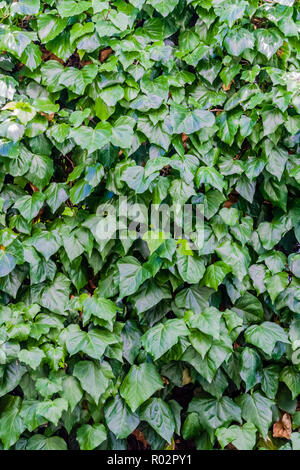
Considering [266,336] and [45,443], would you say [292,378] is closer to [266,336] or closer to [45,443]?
[266,336]

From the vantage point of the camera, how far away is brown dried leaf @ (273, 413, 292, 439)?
2.03m

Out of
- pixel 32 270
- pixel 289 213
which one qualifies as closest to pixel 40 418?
pixel 32 270

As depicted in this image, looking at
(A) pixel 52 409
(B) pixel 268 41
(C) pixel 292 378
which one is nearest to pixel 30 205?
(A) pixel 52 409

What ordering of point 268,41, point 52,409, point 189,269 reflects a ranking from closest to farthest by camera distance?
point 52,409 → point 189,269 → point 268,41

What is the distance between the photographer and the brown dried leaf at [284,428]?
6.66 feet

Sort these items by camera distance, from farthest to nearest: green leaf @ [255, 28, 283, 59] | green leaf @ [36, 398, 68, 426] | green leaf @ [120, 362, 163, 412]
→ green leaf @ [255, 28, 283, 59]
green leaf @ [120, 362, 163, 412]
green leaf @ [36, 398, 68, 426]

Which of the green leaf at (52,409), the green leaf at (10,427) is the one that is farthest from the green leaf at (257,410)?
the green leaf at (10,427)

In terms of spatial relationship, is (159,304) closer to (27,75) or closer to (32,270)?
(32,270)

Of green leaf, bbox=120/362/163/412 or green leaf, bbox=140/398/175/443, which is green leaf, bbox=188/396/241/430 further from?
green leaf, bbox=120/362/163/412

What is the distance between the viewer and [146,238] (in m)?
1.75

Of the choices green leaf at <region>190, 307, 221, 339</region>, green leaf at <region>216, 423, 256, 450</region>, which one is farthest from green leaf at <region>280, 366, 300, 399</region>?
green leaf at <region>190, 307, 221, 339</region>

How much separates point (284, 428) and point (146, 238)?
3.70ft

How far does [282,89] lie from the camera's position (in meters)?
1.83
